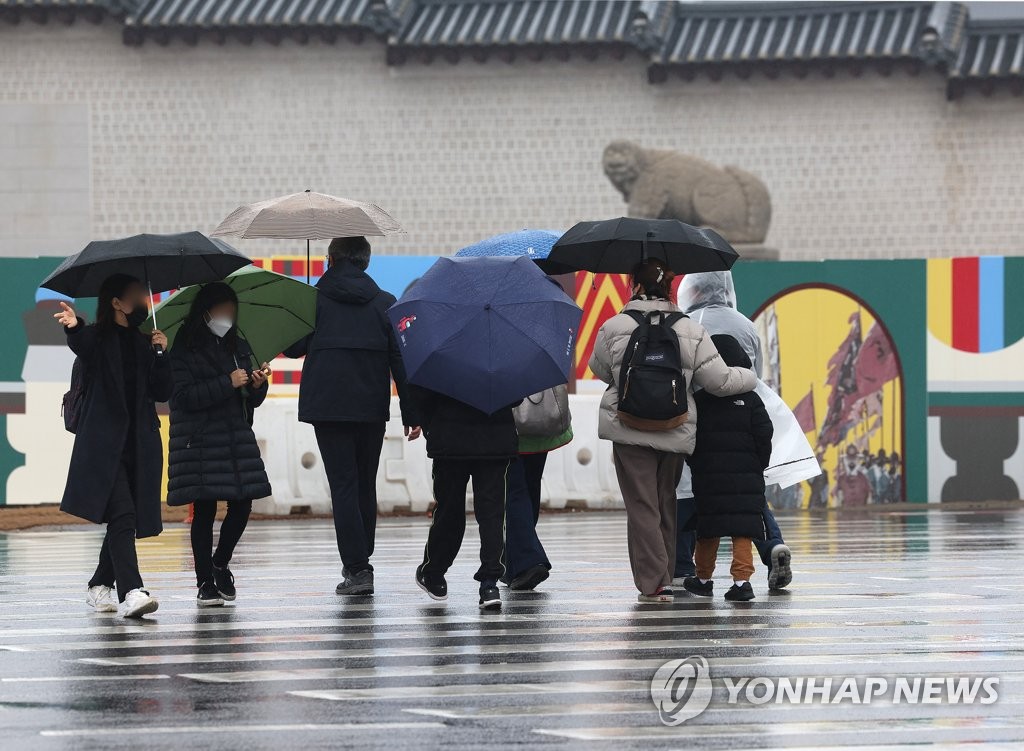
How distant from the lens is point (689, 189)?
2770cm

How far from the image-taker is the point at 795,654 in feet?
26.6

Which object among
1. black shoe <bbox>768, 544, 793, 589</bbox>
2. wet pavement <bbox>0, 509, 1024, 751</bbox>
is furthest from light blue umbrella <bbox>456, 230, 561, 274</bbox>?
black shoe <bbox>768, 544, 793, 589</bbox>

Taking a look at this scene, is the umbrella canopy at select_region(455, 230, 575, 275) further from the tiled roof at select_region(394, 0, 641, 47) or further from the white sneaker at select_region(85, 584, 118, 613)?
the tiled roof at select_region(394, 0, 641, 47)

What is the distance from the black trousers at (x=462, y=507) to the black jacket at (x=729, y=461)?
1.09 m

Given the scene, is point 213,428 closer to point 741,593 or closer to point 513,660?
point 513,660

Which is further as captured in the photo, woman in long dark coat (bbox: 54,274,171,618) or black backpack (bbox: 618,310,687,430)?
black backpack (bbox: 618,310,687,430)

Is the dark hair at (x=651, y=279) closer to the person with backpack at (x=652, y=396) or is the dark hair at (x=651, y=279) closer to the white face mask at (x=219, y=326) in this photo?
the person with backpack at (x=652, y=396)

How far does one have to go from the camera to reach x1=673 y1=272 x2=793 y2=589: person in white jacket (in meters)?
10.5

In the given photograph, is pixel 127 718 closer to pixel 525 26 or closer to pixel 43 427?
pixel 43 427

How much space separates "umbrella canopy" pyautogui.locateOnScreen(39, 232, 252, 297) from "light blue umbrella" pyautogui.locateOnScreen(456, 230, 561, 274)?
150 centimetres

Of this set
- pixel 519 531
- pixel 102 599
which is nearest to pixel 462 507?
pixel 519 531

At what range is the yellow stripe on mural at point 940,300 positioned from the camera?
18.2 metres

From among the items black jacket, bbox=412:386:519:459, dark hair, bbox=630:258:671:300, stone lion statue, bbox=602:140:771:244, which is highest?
stone lion statue, bbox=602:140:771:244

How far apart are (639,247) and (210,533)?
2.96 m
